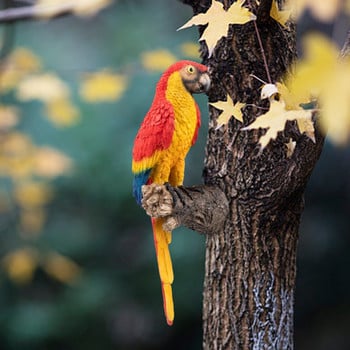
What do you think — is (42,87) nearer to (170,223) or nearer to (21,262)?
(170,223)

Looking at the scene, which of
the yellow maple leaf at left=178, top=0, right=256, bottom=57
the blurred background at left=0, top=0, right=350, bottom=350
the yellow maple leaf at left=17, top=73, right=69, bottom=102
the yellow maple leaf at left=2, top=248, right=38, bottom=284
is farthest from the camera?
the blurred background at left=0, top=0, right=350, bottom=350

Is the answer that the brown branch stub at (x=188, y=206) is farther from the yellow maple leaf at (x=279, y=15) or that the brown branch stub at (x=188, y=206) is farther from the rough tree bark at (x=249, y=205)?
the yellow maple leaf at (x=279, y=15)

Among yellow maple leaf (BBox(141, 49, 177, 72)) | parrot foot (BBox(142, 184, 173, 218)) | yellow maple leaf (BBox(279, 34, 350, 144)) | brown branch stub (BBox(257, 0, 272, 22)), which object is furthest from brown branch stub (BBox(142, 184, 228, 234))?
yellow maple leaf (BBox(141, 49, 177, 72))

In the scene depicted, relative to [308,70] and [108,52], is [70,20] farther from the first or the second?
[308,70]

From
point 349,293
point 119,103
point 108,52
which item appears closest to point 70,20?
point 108,52

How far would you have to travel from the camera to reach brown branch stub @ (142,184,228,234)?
0.87m

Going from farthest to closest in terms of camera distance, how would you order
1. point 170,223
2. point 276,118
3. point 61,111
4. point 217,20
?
point 61,111, point 170,223, point 217,20, point 276,118

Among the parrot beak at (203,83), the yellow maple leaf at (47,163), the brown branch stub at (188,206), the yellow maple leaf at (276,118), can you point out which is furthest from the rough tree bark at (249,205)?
the yellow maple leaf at (47,163)

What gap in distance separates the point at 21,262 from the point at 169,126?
123 cm

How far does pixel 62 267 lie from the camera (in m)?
1.94

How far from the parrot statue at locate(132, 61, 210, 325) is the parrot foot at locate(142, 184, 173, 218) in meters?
0.02

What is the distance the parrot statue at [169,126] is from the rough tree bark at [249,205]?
0.08 m

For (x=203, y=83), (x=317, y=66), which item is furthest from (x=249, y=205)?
(x=317, y=66)

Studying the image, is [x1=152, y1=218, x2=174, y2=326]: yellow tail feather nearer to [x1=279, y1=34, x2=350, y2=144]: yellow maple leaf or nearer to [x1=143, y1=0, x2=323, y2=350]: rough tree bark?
[x1=143, y1=0, x2=323, y2=350]: rough tree bark
